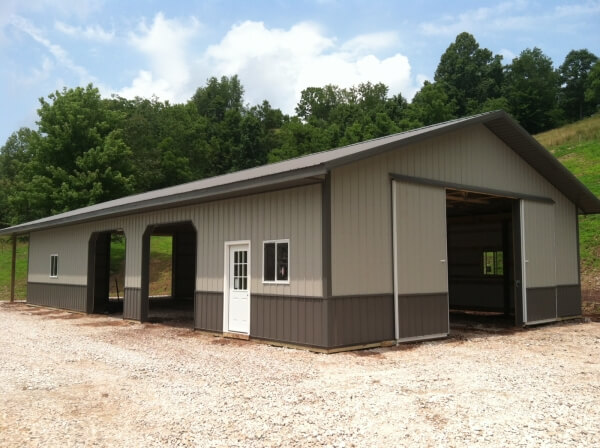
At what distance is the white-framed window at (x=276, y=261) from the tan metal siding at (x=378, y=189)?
1.07 m

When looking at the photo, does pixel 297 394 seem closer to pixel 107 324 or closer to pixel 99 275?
pixel 107 324

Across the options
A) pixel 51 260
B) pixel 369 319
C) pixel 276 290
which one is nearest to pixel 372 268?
pixel 369 319

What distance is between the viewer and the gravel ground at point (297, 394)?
4555mm

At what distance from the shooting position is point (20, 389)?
6254 mm

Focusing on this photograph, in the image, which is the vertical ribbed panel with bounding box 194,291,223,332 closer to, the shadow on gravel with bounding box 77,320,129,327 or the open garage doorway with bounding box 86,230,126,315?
the shadow on gravel with bounding box 77,320,129,327

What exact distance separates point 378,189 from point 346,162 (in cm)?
131

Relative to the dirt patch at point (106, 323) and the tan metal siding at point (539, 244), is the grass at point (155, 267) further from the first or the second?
the tan metal siding at point (539, 244)

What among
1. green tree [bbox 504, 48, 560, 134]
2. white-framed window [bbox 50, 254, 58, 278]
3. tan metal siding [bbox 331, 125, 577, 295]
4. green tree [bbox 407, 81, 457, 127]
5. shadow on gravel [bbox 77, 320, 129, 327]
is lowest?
shadow on gravel [bbox 77, 320, 129, 327]

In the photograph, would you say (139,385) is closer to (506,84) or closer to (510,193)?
(510,193)

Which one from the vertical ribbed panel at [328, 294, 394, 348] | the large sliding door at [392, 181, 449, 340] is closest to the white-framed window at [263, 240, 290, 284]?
the vertical ribbed panel at [328, 294, 394, 348]

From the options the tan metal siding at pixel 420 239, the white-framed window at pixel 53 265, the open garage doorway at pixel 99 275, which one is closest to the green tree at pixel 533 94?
the open garage doorway at pixel 99 275

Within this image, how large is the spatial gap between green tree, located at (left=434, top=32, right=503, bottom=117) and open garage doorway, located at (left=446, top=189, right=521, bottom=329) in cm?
3395

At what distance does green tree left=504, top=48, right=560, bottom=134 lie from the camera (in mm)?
49312

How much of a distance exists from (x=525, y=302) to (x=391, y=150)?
5442 millimetres
